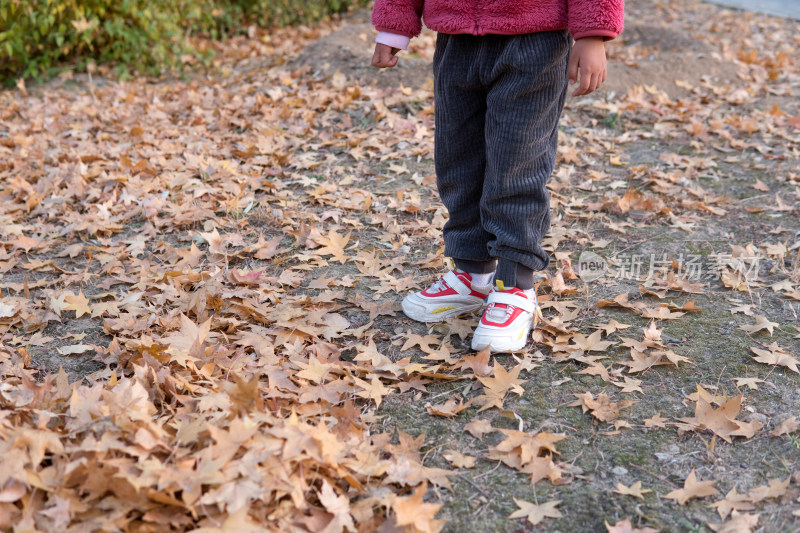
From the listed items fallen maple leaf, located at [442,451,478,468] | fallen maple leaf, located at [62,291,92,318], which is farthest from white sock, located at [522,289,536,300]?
fallen maple leaf, located at [62,291,92,318]

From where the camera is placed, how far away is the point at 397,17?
7.15 ft

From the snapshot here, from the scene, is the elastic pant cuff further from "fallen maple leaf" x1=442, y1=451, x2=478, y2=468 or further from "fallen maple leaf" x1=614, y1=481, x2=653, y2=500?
"fallen maple leaf" x1=614, y1=481, x2=653, y2=500

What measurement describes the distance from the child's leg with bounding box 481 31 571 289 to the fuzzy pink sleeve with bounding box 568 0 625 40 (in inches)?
4.6

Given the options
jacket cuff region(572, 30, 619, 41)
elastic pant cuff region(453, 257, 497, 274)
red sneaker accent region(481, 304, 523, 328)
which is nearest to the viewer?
jacket cuff region(572, 30, 619, 41)

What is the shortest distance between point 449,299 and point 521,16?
1.01 metres

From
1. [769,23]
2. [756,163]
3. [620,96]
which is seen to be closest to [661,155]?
[756,163]

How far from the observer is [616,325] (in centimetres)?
238

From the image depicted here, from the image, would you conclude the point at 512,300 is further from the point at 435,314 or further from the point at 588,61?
the point at 588,61

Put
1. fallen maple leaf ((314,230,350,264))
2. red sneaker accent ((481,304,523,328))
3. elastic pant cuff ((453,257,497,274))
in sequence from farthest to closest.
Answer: fallen maple leaf ((314,230,350,264)) → elastic pant cuff ((453,257,497,274)) → red sneaker accent ((481,304,523,328))

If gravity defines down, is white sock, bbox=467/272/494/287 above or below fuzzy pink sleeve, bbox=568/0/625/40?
below

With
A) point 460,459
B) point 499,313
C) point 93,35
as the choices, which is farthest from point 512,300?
point 93,35

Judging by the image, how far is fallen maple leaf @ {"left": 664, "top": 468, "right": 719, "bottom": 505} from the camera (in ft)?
5.32

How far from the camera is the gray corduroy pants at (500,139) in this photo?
198 centimetres

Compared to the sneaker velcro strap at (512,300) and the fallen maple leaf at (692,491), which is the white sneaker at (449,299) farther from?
the fallen maple leaf at (692,491)
